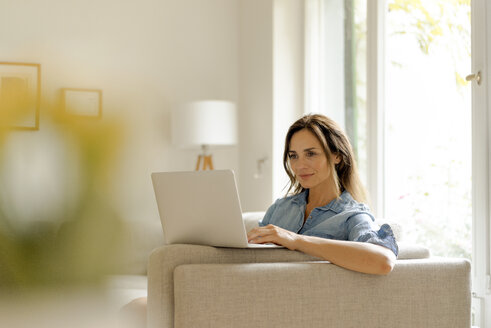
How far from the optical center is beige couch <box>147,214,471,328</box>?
1438 mm

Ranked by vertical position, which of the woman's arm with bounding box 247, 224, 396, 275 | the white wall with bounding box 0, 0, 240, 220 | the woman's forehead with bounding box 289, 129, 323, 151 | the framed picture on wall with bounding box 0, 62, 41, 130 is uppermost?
the white wall with bounding box 0, 0, 240, 220

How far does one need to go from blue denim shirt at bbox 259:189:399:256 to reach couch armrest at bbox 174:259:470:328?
0.11 metres

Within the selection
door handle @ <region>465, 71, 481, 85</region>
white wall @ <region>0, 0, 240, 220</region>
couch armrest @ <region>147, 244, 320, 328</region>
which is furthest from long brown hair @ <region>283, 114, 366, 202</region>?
white wall @ <region>0, 0, 240, 220</region>

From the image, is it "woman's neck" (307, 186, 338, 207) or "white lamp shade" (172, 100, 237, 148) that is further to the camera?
"white lamp shade" (172, 100, 237, 148)

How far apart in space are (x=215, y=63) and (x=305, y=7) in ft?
3.49

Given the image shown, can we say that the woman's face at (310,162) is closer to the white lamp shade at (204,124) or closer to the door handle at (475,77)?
the door handle at (475,77)

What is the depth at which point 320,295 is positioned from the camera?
150 cm

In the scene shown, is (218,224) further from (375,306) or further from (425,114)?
(425,114)

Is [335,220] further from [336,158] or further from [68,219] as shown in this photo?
[68,219]

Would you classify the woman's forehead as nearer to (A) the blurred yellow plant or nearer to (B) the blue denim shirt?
(B) the blue denim shirt

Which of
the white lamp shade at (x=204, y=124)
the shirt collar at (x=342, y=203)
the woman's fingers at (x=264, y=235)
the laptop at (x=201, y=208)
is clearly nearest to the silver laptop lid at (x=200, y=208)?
the laptop at (x=201, y=208)

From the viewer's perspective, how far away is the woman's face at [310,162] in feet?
7.27

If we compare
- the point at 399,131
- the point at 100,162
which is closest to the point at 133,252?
the point at 100,162

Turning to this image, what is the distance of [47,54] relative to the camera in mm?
289
